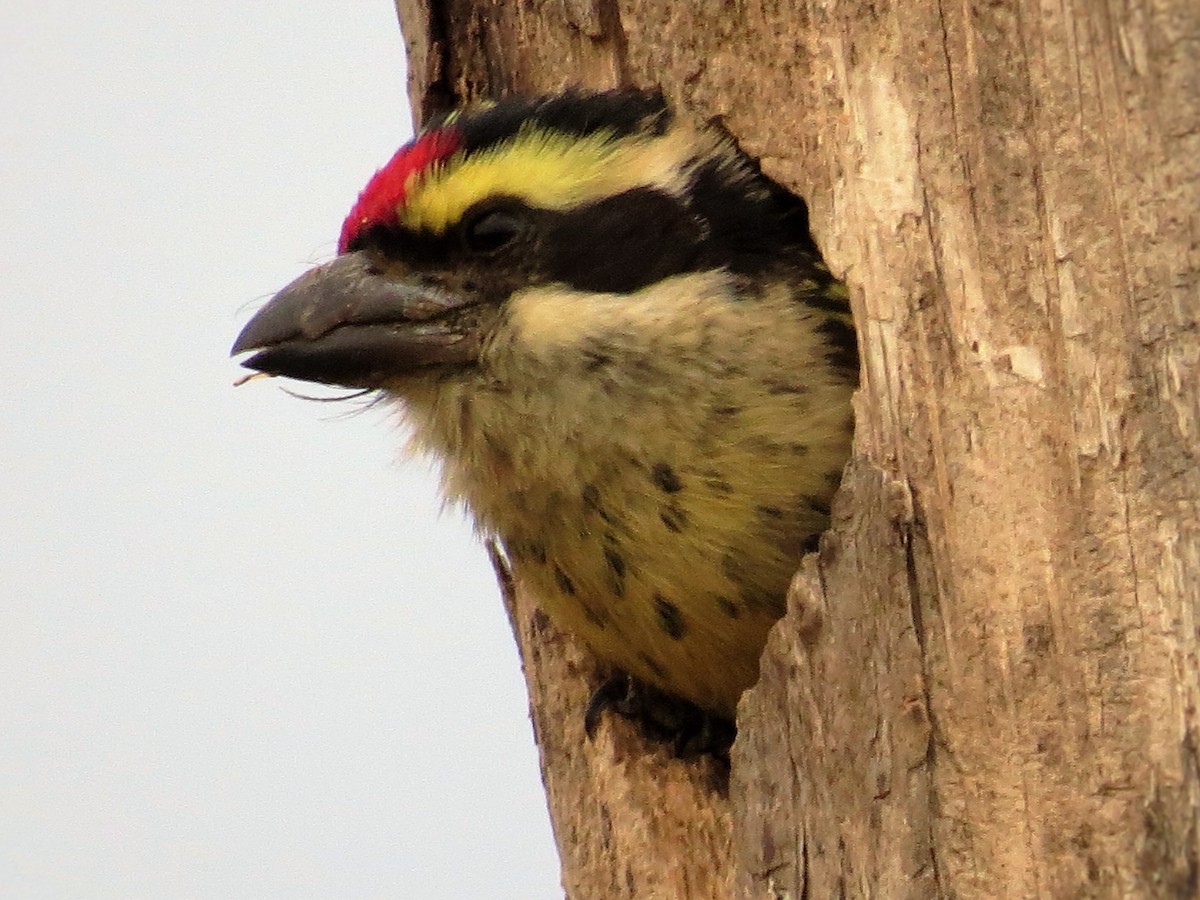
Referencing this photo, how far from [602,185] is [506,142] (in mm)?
179

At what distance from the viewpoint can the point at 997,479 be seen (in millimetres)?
2258

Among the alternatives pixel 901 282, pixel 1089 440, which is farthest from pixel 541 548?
pixel 1089 440

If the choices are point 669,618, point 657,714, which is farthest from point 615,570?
point 657,714

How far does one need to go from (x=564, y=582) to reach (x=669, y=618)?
0.20m

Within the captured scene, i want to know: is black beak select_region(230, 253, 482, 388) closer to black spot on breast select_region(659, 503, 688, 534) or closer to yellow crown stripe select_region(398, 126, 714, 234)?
yellow crown stripe select_region(398, 126, 714, 234)

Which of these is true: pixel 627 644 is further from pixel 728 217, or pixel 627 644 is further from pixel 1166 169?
Result: pixel 1166 169

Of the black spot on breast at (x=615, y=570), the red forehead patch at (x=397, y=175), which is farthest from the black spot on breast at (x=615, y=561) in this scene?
the red forehead patch at (x=397, y=175)

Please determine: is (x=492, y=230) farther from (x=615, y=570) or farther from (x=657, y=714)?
(x=657, y=714)

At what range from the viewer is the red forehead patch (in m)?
2.81

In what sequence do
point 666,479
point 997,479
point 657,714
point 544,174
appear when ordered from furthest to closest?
point 657,714 → point 544,174 → point 666,479 → point 997,479

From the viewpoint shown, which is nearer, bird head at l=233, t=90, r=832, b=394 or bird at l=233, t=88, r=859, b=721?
bird at l=233, t=88, r=859, b=721

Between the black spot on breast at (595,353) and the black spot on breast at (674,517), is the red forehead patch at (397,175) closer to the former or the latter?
the black spot on breast at (595,353)

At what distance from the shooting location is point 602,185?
2814 millimetres

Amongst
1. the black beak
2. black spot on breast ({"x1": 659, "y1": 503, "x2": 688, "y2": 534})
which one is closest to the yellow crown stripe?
the black beak
